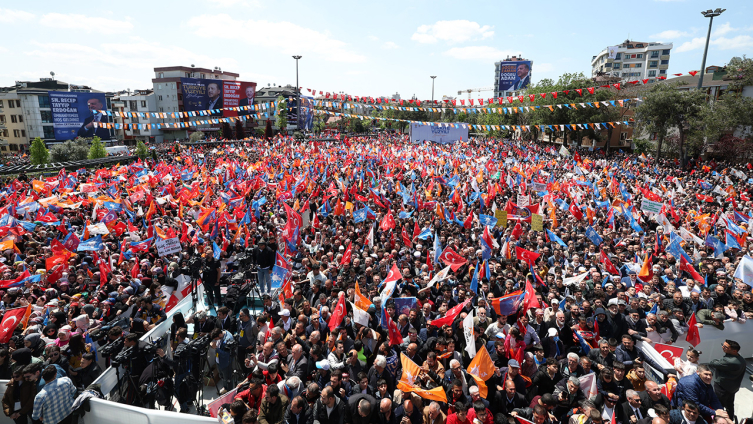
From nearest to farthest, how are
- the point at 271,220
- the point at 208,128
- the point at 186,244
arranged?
1. the point at 186,244
2. the point at 271,220
3. the point at 208,128

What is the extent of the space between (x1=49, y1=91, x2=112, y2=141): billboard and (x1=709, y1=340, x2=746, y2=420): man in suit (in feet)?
217

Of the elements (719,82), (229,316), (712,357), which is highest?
Answer: (719,82)

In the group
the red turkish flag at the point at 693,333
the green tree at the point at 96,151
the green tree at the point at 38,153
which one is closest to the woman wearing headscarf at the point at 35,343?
the red turkish flag at the point at 693,333

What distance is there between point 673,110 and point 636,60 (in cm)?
8172

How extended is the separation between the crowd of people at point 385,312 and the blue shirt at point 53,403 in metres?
0.02

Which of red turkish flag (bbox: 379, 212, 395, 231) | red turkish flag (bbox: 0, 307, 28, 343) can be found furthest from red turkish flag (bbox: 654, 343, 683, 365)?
red turkish flag (bbox: 0, 307, 28, 343)

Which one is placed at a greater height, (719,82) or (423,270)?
(719,82)

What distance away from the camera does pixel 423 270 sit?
31.8 feet

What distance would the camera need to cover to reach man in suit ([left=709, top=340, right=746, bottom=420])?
18.6 ft

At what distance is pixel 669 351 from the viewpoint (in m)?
5.91

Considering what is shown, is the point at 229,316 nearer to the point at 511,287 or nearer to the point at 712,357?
the point at 511,287

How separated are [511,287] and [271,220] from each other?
9037 mm

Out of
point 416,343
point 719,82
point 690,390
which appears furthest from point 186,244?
point 719,82

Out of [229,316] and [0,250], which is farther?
[0,250]
